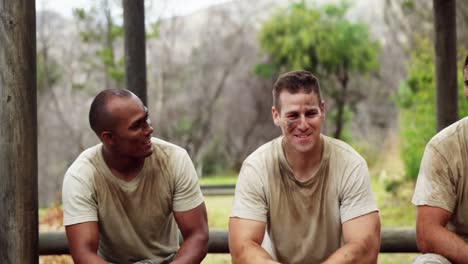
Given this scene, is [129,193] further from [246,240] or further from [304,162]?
[304,162]

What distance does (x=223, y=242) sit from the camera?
15.4ft

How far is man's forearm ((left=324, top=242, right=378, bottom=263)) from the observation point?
320cm

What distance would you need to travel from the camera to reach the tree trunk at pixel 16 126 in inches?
139

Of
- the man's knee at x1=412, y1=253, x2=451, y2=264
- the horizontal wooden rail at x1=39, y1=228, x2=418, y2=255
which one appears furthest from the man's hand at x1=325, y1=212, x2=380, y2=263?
the horizontal wooden rail at x1=39, y1=228, x2=418, y2=255

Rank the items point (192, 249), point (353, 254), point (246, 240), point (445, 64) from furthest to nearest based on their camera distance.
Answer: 1. point (445, 64)
2. point (192, 249)
3. point (246, 240)
4. point (353, 254)

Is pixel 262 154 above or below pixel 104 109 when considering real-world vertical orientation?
below

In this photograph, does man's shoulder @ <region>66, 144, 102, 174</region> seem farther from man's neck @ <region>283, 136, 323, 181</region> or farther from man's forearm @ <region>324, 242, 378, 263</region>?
→ man's forearm @ <region>324, 242, 378, 263</region>

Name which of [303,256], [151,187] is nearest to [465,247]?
[303,256]

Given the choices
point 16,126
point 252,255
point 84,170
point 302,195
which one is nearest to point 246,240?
point 252,255

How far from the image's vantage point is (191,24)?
77.6 feet

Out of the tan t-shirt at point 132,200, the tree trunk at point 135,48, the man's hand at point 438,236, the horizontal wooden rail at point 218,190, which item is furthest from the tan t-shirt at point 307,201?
the horizontal wooden rail at point 218,190

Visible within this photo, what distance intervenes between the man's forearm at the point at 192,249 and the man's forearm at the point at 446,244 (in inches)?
44.2

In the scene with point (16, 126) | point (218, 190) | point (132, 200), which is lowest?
point (218, 190)

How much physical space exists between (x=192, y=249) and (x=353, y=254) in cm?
85
